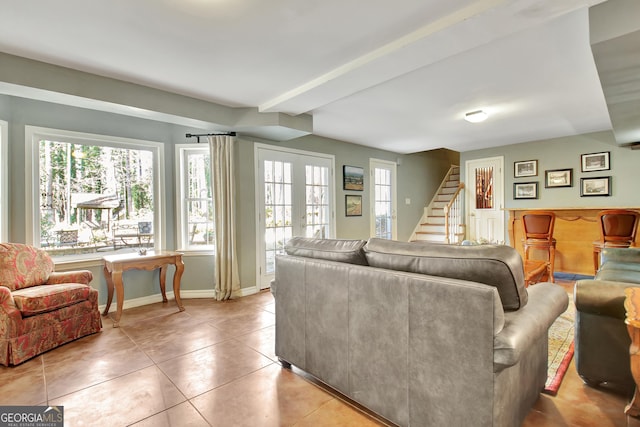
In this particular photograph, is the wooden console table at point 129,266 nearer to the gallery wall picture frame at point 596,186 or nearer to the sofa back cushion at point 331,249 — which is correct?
the sofa back cushion at point 331,249

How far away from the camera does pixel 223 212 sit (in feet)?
13.5

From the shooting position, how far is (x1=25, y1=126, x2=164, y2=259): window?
331 cm

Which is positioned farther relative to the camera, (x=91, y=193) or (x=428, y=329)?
(x=91, y=193)

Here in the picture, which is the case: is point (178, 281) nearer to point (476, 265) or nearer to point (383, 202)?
point (476, 265)

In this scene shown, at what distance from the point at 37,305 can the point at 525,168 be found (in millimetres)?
7578

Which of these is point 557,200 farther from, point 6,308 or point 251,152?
point 6,308

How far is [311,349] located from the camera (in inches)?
79.2

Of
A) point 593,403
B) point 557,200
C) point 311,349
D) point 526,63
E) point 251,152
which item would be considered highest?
point 526,63

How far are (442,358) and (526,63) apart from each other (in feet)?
9.19

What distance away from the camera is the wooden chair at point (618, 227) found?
163 inches

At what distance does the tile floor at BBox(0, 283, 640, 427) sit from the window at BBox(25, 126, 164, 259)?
4.27ft

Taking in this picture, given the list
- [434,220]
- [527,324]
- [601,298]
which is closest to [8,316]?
[527,324]

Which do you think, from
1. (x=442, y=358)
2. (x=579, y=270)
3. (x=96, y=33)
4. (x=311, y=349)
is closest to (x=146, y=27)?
(x=96, y=33)

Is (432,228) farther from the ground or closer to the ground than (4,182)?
closer to the ground
